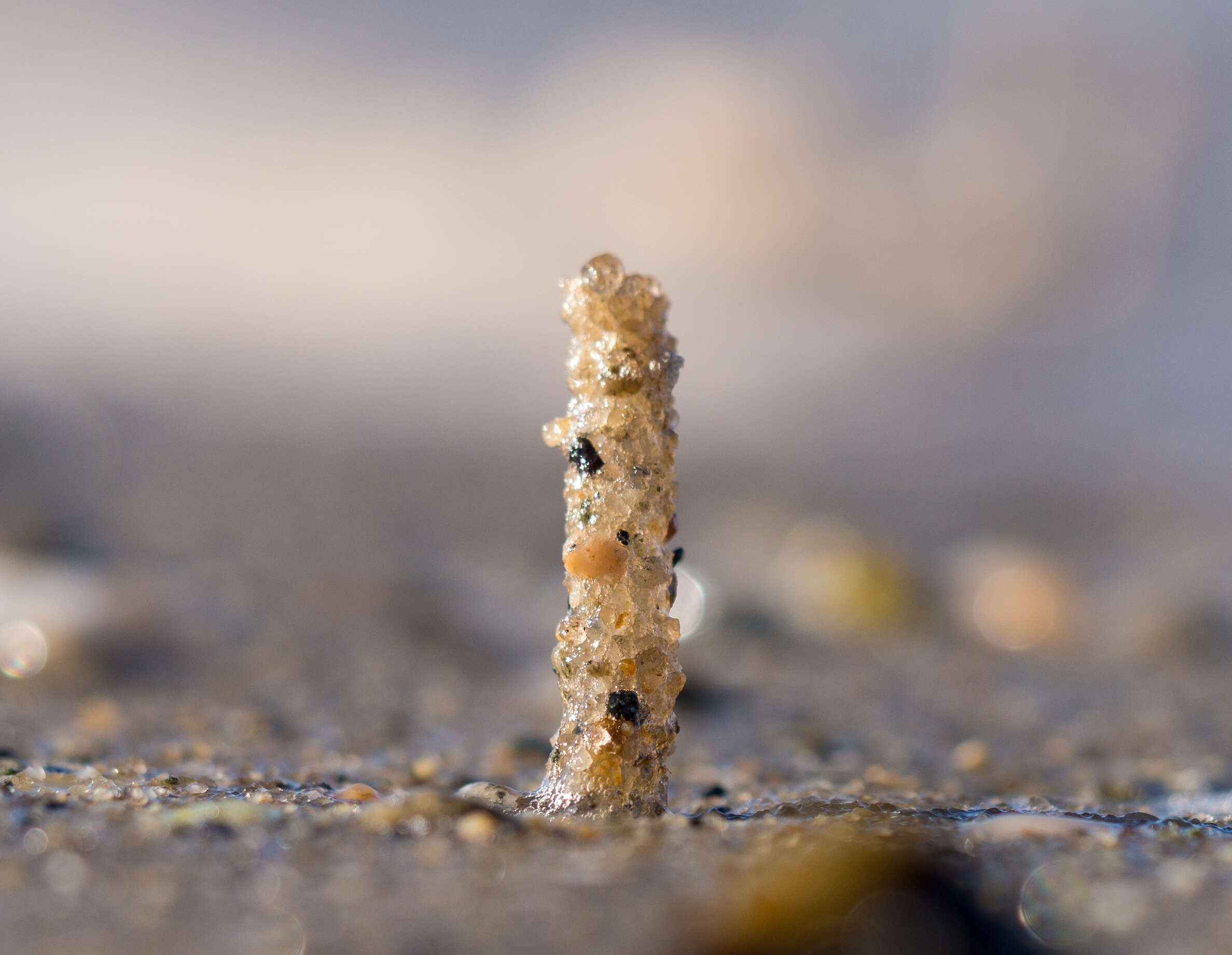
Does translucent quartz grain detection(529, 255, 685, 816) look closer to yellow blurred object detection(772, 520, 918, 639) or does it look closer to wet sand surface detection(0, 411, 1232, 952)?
wet sand surface detection(0, 411, 1232, 952)

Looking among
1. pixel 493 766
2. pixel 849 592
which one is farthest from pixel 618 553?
pixel 849 592

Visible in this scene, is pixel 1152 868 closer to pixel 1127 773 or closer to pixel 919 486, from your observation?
pixel 1127 773

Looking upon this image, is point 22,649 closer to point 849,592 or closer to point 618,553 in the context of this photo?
point 618,553

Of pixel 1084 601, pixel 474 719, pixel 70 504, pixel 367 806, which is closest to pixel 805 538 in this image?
pixel 1084 601

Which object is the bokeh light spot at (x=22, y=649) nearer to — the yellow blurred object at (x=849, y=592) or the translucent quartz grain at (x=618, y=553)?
the translucent quartz grain at (x=618, y=553)

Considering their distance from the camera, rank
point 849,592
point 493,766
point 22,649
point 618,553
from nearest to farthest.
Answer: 1. point 618,553
2. point 493,766
3. point 22,649
4. point 849,592

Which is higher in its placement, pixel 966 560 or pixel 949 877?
pixel 949 877
